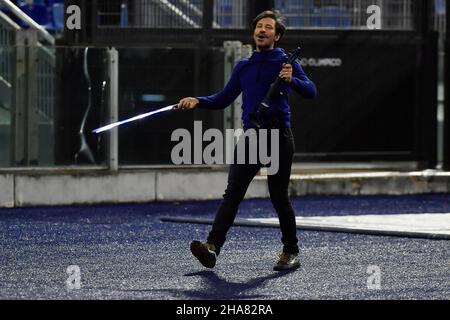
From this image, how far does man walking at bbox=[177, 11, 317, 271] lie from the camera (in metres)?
10.4

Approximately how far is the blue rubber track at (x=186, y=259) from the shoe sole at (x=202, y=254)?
0.09 metres

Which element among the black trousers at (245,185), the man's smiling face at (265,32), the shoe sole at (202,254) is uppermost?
the man's smiling face at (265,32)

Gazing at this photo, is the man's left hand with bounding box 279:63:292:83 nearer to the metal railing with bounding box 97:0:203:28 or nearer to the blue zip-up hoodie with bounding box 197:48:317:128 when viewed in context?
the blue zip-up hoodie with bounding box 197:48:317:128

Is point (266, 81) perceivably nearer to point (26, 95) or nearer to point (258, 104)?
point (258, 104)

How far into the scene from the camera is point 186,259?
11.4 metres

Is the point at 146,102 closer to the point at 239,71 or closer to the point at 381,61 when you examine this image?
the point at 381,61

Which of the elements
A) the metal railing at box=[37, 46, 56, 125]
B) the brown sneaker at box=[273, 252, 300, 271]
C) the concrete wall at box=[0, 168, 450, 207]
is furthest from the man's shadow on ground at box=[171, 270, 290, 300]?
the metal railing at box=[37, 46, 56, 125]

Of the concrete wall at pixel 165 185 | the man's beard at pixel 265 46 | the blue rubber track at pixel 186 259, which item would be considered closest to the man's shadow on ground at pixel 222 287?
the blue rubber track at pixel 186 259

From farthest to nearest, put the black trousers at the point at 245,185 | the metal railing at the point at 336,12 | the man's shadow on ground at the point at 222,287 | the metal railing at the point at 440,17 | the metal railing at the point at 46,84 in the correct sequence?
the metal railing at the point at 440,17
the metal railing at the point at 336,12
the metal railing at the point at 46,84
the black trousers at the point at 245,185
the man's shadow on ground at the point at 222,287

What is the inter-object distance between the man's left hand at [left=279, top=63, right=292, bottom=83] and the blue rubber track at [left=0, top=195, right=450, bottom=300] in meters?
1.42

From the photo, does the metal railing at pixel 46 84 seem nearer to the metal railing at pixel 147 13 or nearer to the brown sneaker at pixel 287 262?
the metal railing at pixel 147 13

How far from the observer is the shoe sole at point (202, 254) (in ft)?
34.2

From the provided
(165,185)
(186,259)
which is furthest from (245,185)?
(165,185)
